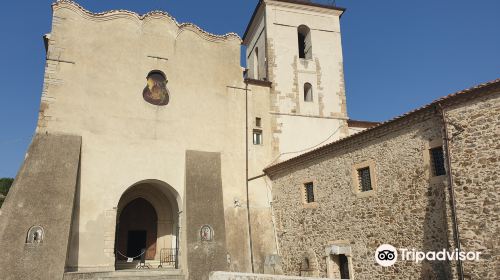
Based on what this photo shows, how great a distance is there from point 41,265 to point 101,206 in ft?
9.47

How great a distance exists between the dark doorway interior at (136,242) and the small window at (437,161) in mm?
12219

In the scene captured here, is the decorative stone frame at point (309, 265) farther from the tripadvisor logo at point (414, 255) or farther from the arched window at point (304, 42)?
the arched window at point (304, 42)

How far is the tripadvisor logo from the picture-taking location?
8.91 meters

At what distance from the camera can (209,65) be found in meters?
17.9

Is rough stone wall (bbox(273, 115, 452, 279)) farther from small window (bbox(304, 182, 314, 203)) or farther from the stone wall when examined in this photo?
the stone wall

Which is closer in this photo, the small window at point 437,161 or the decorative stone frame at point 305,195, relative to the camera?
the small window at point 437,161

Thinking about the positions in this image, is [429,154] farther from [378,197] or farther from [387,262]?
[387,262]

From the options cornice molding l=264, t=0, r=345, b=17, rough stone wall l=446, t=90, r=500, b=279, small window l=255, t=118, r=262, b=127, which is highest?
cornice molding l=264, t=0, r=345, b=17

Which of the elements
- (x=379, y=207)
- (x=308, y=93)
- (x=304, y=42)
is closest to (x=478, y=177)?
(x=379, y=207)

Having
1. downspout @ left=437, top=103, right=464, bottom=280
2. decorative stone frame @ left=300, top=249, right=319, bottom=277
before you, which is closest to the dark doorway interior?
decorative stone frame @ left=300, top=249, right=319, bottom=277

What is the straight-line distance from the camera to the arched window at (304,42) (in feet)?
67.6

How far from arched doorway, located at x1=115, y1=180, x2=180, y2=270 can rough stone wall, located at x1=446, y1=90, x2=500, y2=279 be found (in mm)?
10744

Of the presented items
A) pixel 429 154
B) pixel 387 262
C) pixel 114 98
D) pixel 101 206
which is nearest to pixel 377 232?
pixel 387 262

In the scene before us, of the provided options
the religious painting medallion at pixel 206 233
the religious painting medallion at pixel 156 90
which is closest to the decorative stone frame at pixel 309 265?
the religious painting medallion at pixel 206 233
